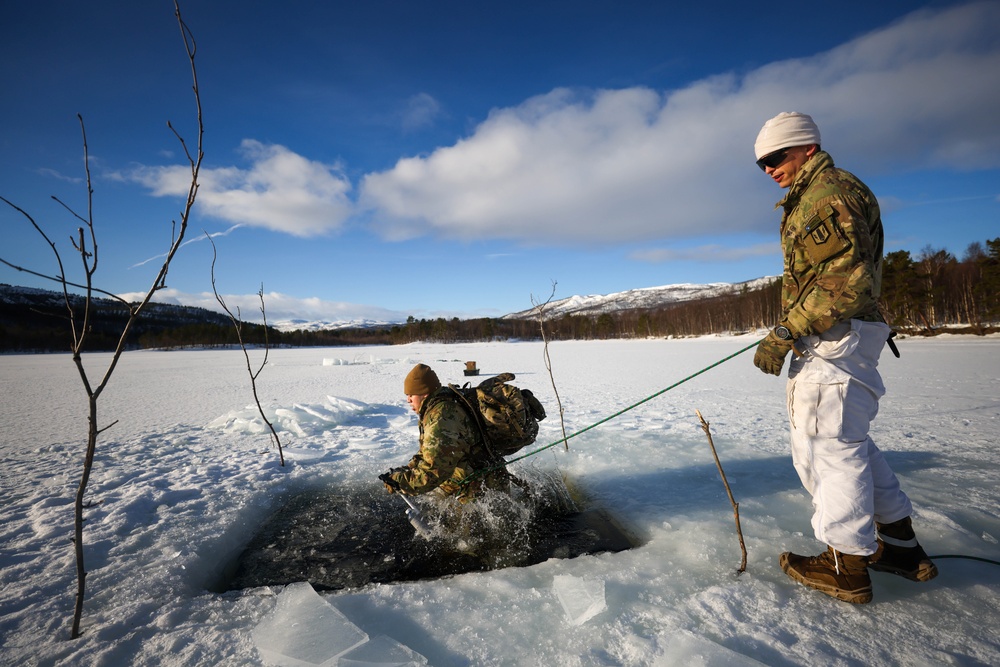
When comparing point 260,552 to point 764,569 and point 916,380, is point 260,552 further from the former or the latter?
point 916,380

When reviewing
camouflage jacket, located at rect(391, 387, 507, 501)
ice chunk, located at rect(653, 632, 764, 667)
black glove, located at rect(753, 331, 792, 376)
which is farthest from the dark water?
black glove, located at rect(753, 331, 792, 376)

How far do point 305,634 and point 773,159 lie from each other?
3.34 metres

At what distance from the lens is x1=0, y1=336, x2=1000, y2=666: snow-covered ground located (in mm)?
1812

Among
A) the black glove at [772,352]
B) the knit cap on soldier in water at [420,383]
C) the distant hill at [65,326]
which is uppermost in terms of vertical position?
the distant hill at [65,326]

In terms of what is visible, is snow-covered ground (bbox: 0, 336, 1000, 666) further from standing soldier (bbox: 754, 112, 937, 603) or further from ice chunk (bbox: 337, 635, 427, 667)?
standing soldier (bbox: 754, 112, 937, 603)

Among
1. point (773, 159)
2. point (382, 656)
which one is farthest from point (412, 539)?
point (773, 159)

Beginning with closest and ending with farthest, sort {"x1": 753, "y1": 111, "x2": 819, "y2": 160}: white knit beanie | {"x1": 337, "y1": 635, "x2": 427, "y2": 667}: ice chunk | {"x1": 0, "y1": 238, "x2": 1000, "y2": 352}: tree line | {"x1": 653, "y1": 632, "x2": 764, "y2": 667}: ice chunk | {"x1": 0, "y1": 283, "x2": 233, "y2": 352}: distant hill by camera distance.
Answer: {"x1": 653, "y1": 632, "x2": 764, "y2": 667}: ice chunk < {"x1": 337, "y1": 635, "x2": 427, "y2": 667}: ice chunk < {"x1": 753, "y1": 111, "x2": 819, "y2": 160}: white knit beanie < {"x1": 0, "y1": 238, "x2": 1000, "y2": 352}: tree line < {"x1": 0, "y1": 283, "x2": 233, "y2": 352}: distant hill

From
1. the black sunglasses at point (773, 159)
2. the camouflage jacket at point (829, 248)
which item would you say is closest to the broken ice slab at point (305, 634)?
the camouflage jacket at point (829, 248)

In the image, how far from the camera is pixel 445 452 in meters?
2.83

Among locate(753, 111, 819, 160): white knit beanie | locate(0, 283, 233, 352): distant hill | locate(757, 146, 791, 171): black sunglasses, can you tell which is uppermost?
locate(0, 283, 233, 352): distant hill

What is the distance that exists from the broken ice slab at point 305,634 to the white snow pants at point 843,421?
90.3 inches

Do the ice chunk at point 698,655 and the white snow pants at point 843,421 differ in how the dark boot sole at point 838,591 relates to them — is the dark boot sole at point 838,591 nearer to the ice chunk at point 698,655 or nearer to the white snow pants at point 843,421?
the white snow pants at point 843,421

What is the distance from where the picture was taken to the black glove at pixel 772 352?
2.07m

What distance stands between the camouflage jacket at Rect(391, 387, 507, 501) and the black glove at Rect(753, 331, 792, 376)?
1.86 meters
